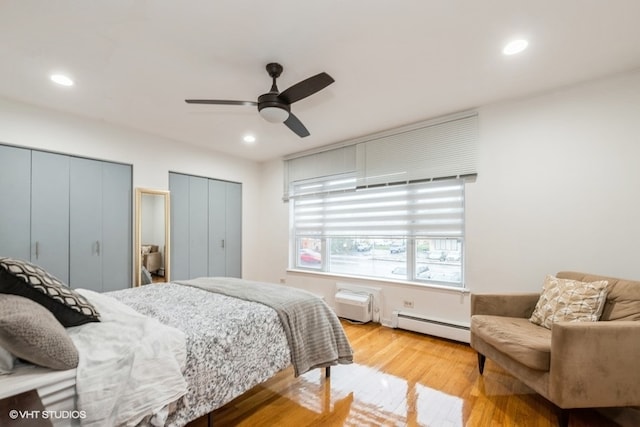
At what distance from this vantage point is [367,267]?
12.9 feet

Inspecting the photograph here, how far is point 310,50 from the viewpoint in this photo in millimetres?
2006

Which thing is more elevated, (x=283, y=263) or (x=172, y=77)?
(x=172, y=77)

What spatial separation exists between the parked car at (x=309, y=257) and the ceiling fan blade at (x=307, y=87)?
2.78 m

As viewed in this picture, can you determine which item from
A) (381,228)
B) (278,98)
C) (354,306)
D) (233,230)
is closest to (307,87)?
(278,98)

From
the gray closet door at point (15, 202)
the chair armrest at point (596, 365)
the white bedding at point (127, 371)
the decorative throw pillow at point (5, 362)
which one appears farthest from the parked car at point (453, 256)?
the gray closet door at point (15, 202)

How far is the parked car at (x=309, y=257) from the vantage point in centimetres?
447

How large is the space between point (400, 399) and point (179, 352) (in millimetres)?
1560

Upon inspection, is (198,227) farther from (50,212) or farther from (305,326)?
(305,326)

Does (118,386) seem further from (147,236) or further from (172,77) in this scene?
(147,236)

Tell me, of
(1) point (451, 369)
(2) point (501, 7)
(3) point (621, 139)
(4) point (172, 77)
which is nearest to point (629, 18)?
(2) point (501, 7)

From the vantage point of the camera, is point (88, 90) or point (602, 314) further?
point (88, 90)

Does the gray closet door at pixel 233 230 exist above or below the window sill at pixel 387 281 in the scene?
above

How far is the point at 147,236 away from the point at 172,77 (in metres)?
2.17

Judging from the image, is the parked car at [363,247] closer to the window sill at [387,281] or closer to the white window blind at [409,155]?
the window sill at [387,281]
